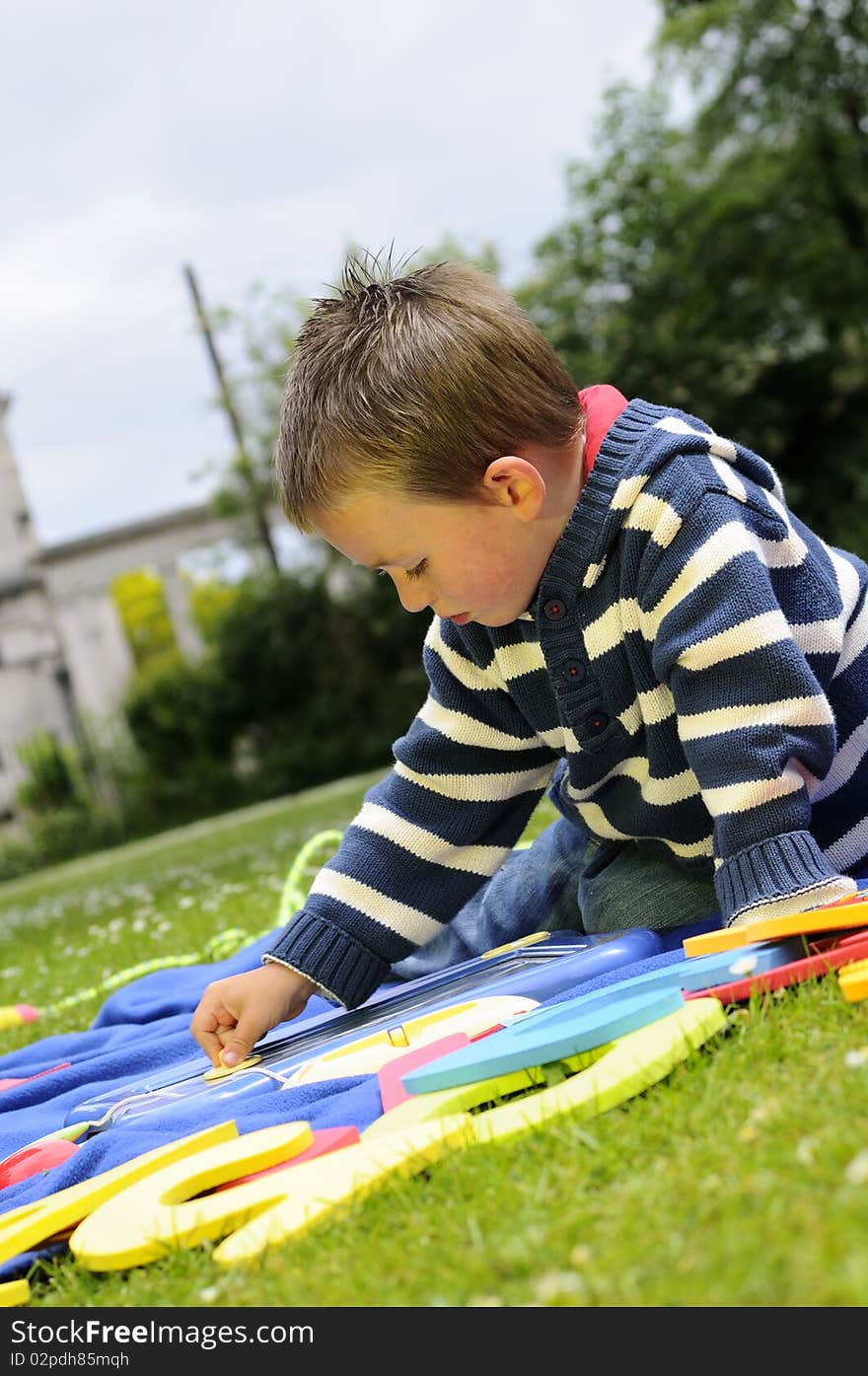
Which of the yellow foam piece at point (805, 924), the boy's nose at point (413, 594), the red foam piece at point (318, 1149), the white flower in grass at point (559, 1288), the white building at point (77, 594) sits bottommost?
the red foam piece at point (318, 1149)

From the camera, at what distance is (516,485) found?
2152 millimetres

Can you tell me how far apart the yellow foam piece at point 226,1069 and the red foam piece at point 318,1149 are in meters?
0.55

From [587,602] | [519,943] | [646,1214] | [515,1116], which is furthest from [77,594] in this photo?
[646,1214]

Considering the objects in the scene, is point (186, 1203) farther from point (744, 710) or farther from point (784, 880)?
point (744, 710)

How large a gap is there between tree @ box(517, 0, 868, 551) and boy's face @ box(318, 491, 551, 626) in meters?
13.4

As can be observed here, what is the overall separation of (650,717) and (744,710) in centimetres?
25

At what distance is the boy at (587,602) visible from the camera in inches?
79.0

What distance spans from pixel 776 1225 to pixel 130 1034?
208 cm

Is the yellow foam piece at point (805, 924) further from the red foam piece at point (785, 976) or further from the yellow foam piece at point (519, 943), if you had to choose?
the yellow foam piece at point (519, 943)

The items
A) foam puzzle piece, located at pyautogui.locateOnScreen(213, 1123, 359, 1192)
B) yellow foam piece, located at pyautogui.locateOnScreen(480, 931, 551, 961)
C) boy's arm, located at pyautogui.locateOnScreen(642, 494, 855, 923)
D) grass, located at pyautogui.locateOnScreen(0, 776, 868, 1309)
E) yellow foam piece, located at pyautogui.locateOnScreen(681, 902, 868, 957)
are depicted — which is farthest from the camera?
yellow foam piece, located at pyautogui.locateOnScreen(480, 931, 551, 961)

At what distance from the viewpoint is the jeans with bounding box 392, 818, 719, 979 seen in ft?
8.02

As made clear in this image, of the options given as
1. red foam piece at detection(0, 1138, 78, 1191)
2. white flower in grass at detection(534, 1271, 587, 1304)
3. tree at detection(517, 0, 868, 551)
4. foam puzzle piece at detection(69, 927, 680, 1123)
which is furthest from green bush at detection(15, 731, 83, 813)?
white flower in grass at detection(534, 1271, 587, 1304)

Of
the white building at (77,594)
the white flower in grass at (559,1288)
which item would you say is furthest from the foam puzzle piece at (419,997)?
the white building at (77,594)

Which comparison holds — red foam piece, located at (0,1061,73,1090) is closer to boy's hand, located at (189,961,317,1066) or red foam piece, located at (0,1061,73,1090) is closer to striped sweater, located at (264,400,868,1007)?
boy's hand, located at (189,961,317,1066)
